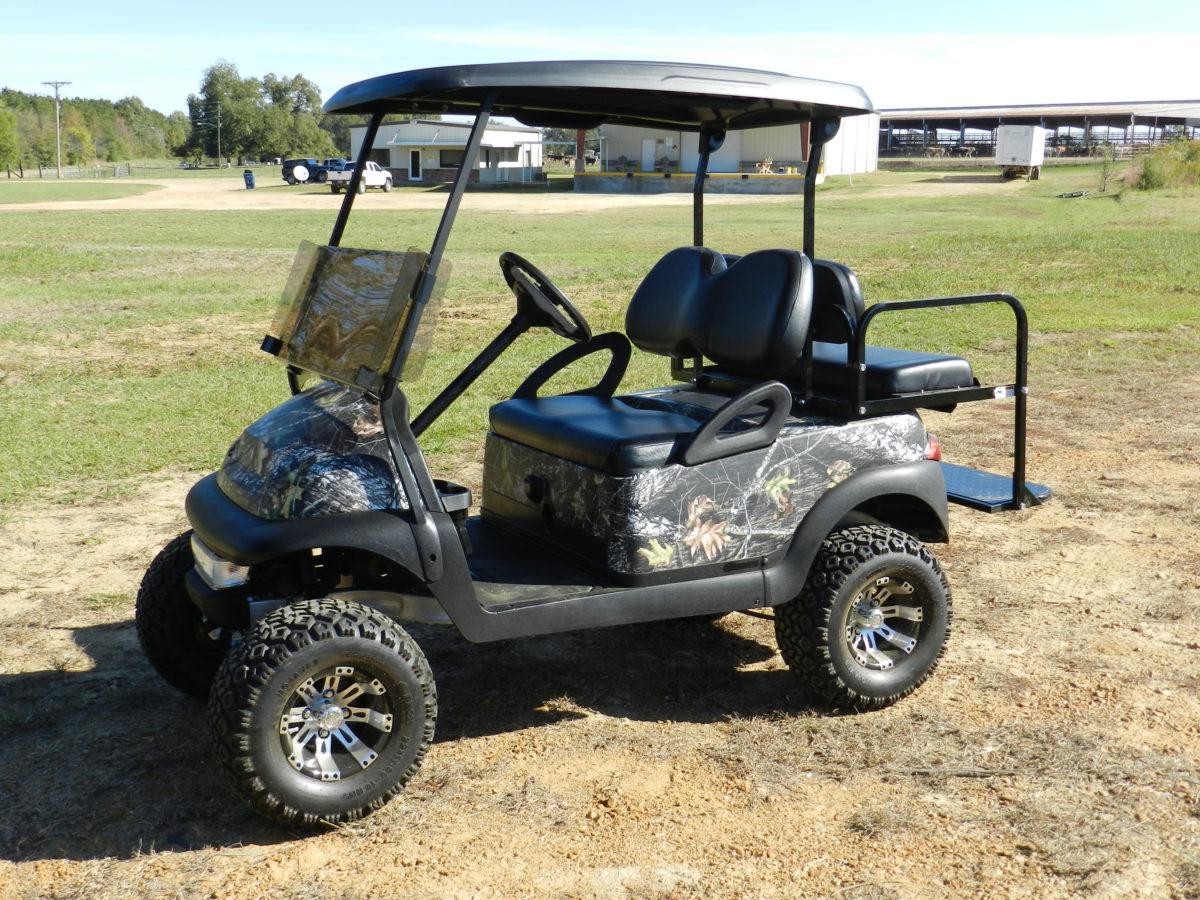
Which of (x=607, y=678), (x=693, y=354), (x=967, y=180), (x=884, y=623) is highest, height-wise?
(x=967, y=180)

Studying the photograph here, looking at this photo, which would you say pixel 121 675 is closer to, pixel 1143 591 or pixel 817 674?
pixel 817 674

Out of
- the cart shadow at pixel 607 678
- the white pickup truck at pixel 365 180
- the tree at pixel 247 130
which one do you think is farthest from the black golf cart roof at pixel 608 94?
the tree at pixel 247 130

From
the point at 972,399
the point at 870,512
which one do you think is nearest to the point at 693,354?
the point at 870,512

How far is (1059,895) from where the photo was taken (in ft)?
9.41

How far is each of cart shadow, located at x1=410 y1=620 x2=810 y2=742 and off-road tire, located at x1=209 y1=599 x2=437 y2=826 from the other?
55cm

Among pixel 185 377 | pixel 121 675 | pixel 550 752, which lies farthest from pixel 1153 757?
pixel 185 377

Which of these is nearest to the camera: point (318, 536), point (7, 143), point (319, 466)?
point (318, 536)

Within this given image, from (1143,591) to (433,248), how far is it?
3.39 m

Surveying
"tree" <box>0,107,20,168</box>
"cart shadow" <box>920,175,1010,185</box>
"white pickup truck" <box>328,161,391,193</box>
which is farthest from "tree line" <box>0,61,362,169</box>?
"cart shadow" <box>920,175,1010,185</box>

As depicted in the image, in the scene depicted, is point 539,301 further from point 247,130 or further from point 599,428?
point 247,130

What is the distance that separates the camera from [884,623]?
404cm

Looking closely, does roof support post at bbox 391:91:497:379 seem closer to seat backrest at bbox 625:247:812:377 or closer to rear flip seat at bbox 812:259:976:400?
seat backrest at bbox 625:247:812:377

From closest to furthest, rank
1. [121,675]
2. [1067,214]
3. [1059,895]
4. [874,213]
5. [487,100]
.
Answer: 1. [1059,895]
2. [487,100]
3. [121,675]
4. [1067,214]
5. [874,213]

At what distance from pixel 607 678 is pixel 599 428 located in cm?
97
